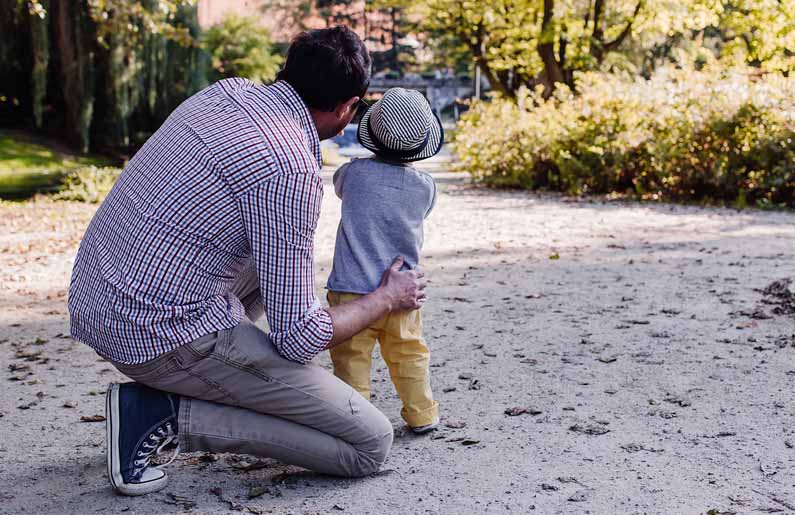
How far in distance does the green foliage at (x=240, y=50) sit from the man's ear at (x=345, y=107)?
26.1 meters

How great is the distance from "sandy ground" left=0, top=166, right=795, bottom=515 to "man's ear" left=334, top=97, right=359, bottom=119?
1.29 metres

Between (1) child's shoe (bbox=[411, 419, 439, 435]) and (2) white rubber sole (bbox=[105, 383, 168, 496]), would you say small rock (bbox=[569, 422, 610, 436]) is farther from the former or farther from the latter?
(2) white rubber sole (bbox=[105, 383, 168, 496])

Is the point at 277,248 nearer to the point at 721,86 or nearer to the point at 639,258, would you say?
the point at 639,258

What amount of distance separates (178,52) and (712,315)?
14861 millimetres

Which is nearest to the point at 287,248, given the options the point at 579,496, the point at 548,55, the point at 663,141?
the point at 579,496

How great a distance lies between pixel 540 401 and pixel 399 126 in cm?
152

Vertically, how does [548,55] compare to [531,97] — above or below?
above

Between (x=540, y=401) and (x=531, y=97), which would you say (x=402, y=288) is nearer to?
(x=540, y=401)

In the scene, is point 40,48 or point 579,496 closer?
point 579,496

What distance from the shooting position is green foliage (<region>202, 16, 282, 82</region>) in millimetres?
28844

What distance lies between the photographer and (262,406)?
3.08 metres

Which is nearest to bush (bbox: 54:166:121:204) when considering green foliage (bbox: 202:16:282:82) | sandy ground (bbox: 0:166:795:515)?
sandy ground (bbox: 0:166:795:515)

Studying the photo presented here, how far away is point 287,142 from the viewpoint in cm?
282

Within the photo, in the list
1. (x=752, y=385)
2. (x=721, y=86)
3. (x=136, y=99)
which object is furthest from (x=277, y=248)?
(x=136, y=99)
